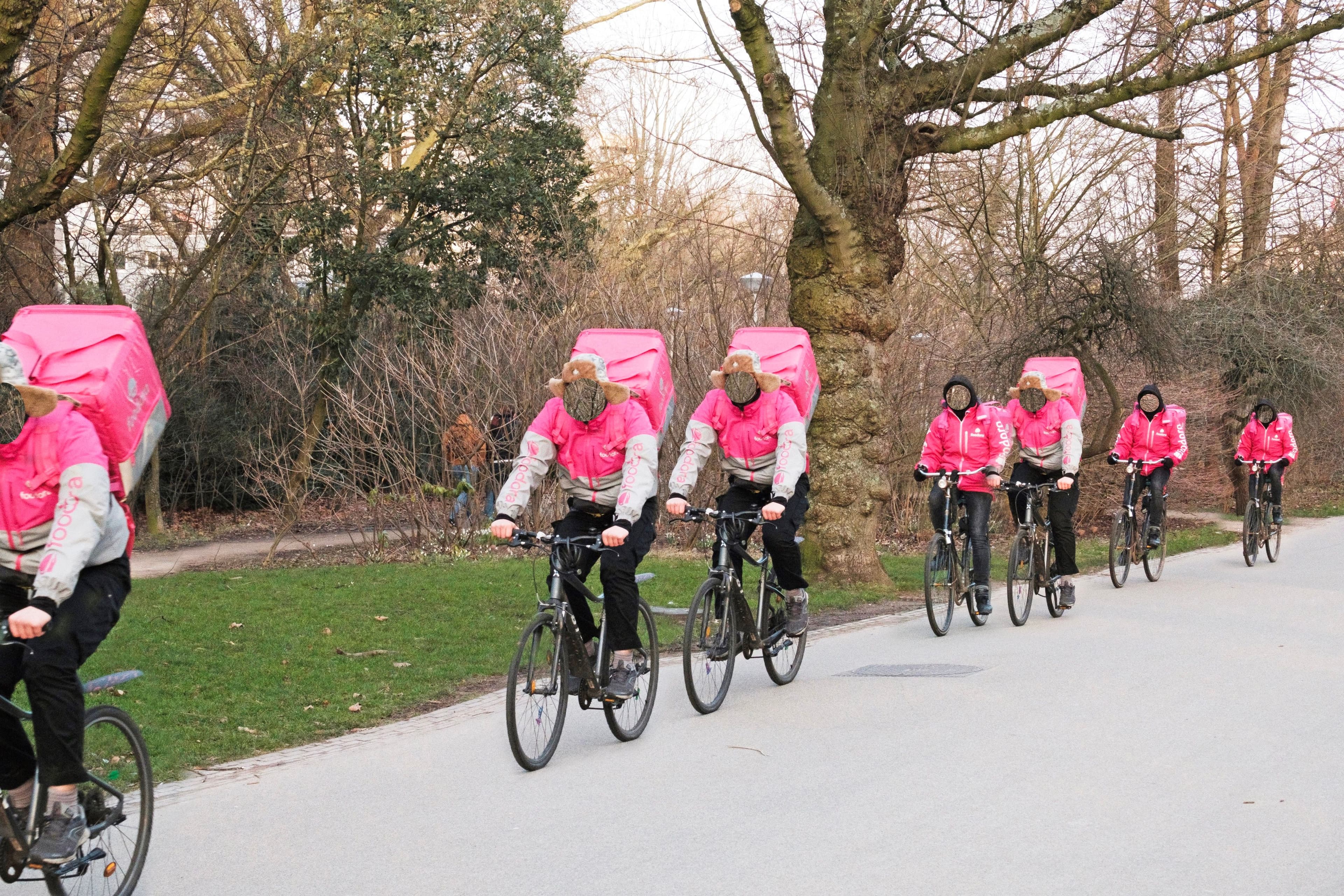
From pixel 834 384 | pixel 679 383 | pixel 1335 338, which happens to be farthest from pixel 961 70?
pixel 1335 338

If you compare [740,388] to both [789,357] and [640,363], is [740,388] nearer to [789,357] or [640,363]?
[789,357]

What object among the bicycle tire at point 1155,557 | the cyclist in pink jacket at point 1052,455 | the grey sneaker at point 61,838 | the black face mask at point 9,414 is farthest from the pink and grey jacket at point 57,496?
the black face mask at point 9,414

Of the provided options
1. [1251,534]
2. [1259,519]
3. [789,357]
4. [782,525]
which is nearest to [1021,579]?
[789,357]

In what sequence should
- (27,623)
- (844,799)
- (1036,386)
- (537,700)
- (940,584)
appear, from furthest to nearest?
(1036,386) → (940,584) → (537,700) → (844,799) → (27,623)

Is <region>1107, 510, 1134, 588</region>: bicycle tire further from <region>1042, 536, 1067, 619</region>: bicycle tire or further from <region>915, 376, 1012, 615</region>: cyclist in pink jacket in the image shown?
<region>915, 376, 1012, 615</region>: cyclist in pink jacket

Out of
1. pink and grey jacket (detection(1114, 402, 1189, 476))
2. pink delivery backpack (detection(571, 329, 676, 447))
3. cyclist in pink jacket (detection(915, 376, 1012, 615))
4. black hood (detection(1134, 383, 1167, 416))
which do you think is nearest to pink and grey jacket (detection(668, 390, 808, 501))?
pink delivery backpack (detection(571, 329, 676, 447))

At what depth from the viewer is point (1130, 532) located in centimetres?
1504

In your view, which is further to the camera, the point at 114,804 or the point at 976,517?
the point at 976,517

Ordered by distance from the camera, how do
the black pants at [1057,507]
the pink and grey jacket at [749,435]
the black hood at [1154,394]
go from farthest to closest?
the black hood at [1154,394] → the black pants at [1057,507] → the pink and grey jacket at [749,435]

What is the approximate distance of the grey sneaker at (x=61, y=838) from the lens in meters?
4.45

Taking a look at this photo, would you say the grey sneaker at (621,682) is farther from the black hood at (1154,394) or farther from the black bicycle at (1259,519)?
the black bicycle at (1259,519)

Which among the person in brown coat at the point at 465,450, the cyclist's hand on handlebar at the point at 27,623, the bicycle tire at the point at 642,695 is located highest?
the person in brown coat at the point at 465,450

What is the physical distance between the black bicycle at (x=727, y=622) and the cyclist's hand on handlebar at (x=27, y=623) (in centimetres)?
399

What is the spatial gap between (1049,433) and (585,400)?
18.3ft
